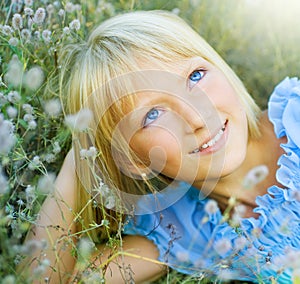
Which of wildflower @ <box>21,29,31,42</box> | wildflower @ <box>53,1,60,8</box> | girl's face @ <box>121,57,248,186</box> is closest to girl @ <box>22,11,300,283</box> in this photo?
girl's face @ <box>121,57,248,186</box>

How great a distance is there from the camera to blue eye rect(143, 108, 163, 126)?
1.46 m

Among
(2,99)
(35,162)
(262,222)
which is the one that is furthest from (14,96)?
(262,222)

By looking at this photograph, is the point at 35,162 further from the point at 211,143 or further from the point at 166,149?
the point at 211,143

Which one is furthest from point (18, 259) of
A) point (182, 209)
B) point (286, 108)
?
point (286, 108)

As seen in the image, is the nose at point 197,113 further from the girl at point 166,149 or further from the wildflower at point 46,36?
the wildflower at point 46,36

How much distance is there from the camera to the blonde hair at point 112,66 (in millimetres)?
1483

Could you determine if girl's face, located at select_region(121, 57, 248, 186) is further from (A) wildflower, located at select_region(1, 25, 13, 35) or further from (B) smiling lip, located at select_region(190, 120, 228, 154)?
(A) wildflower, located at select_region(1, 25, 13, 35)

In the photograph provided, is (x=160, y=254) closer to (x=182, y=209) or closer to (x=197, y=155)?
(x=182, y=209)

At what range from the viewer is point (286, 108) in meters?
1.69

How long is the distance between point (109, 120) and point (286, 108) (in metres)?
0.50

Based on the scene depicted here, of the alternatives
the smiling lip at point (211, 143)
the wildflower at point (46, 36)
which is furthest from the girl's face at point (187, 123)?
the wildflower at point (46, 36)

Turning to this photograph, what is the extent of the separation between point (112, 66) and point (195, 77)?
0.68 feet

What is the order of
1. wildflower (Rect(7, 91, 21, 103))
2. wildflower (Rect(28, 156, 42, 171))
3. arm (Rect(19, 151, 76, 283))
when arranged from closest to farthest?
wildflower (Rect(28, 156, 42, 171)) → wildflower (Rect(7, 91, 21, 103)) → arm (Rect(19, 151, 76, 283))

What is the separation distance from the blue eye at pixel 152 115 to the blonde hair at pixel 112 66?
0.20 ft
